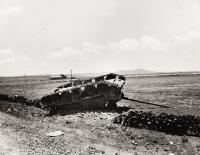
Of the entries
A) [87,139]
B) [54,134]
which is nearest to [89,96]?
[54,134]

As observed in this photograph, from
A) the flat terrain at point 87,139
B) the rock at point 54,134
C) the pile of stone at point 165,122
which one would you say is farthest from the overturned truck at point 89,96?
the rock at point 54,134

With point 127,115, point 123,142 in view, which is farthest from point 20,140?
point 127,115

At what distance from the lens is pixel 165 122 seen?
13.9 metres

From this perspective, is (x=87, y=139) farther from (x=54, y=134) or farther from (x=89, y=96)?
(x=89, y=96)

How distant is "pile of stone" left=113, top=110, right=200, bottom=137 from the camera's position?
12992 millimetres

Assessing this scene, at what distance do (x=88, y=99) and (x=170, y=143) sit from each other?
32.1ft

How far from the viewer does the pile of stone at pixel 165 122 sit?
12992mm

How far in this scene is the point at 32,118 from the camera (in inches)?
770

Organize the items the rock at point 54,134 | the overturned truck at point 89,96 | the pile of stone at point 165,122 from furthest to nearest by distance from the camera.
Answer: the overturned truck at point 89,96 → the rock at point 54,134 → the pile of stone at point 165,122

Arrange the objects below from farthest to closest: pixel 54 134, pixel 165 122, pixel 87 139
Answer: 1. pixel 54 134
2. pixel 165 122
3. pixel 87 139

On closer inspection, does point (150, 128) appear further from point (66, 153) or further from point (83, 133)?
point (66, 153)

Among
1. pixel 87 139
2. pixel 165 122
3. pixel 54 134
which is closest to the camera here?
pixel 87 139

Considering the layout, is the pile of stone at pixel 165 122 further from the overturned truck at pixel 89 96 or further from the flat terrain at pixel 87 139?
the overturned truck at pixel 89 96

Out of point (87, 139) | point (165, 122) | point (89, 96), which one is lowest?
point (87, 139)
